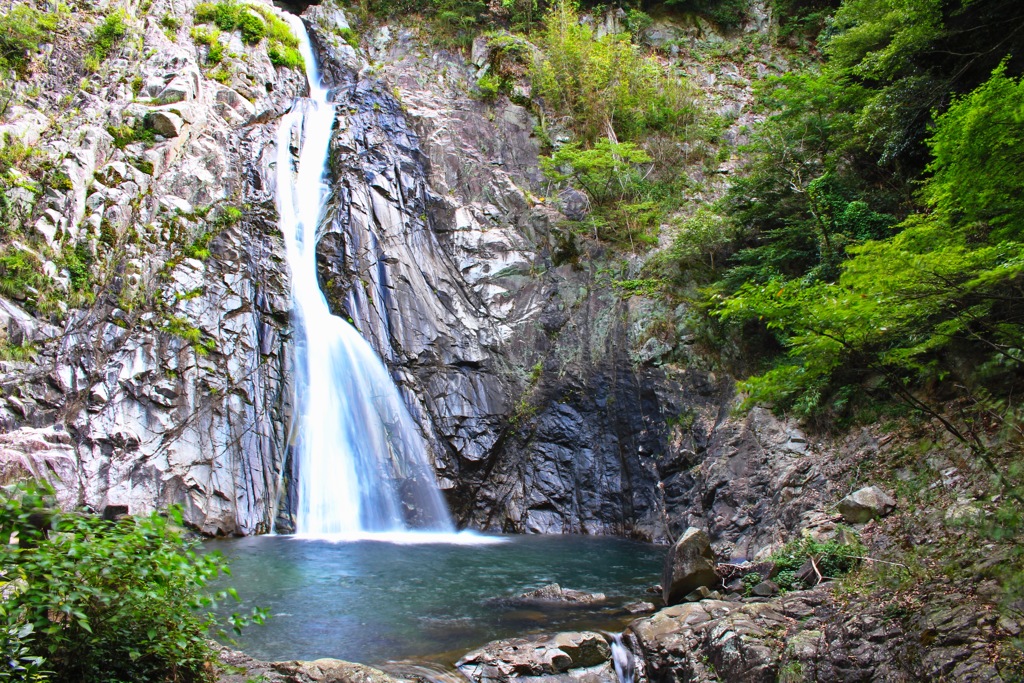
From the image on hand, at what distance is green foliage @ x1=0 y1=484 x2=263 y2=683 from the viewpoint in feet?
10.0

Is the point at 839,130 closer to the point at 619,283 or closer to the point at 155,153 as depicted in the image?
the point at 619,283

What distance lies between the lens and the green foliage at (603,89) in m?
22.4

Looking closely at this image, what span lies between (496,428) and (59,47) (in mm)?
17126

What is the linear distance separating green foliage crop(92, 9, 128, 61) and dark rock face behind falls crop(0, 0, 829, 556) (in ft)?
2.66

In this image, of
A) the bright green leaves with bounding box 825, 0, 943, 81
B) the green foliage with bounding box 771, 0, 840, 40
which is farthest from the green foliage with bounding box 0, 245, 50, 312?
the green foliage with bounding box 771, 0, 840, 40

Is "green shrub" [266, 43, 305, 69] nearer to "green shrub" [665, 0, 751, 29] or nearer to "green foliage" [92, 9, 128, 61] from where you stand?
"green foliage" [92, 9, 128, 61]

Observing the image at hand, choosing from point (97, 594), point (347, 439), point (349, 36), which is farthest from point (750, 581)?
point (349, 36)

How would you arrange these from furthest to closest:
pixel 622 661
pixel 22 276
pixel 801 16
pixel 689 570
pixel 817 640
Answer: pixel 801 16, pixel 22 276, pixel 689 570, pixel 622 661, pixel 817 640

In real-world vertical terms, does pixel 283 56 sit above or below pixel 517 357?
above

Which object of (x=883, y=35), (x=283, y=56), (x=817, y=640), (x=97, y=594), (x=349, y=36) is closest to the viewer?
(x=97, y=594)

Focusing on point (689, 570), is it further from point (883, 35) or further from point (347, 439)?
point (883, 35)

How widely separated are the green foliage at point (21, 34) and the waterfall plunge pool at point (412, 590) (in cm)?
1476

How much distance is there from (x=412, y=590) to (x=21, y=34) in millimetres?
19019

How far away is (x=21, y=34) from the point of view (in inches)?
630
